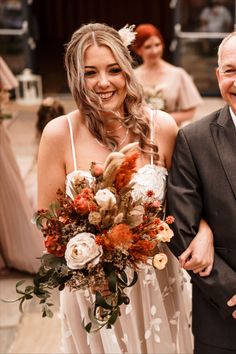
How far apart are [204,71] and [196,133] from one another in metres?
8.22

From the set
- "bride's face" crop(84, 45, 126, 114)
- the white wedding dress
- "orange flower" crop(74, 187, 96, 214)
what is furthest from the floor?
"orange flower" crop(74, 187, 96, 214)

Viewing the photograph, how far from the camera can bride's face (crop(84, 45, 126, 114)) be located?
256 centimetres

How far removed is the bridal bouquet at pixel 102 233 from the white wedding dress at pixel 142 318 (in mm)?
608

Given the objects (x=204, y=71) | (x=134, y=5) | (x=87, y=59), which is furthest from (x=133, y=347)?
(x=134, y=5)

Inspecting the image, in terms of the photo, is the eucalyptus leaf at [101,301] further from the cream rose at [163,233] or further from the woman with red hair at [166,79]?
the woman with red hair at [166,79]

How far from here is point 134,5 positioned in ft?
47.3

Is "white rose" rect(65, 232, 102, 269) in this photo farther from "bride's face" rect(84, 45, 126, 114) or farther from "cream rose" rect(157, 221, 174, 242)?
"bride's face" rect(84, 45, 126, 114)

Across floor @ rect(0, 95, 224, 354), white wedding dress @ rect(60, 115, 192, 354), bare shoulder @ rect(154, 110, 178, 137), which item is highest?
bare shoulder @ rect(154, 110, 178, 137)

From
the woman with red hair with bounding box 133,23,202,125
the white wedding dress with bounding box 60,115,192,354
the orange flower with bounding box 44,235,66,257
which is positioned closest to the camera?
the orange flower with bounding box 44,235,66,257

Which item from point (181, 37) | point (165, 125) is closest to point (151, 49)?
point (165, 125)

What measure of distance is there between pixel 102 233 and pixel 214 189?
0.56 meters

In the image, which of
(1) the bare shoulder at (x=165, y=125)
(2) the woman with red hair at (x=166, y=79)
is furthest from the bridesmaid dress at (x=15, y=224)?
(1) the bare shoulder at (x=165, y=125)

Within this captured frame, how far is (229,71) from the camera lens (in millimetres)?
2316

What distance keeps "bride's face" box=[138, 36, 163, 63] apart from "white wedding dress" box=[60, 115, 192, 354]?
8.55ft
